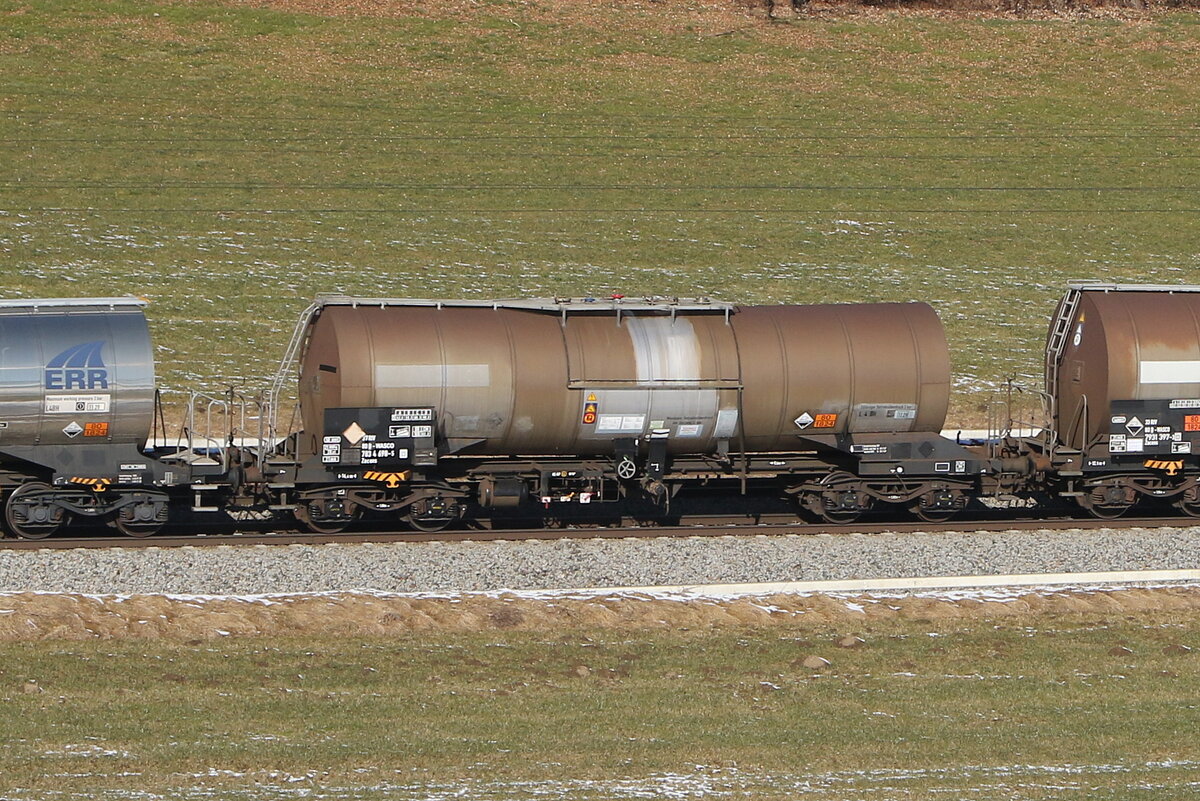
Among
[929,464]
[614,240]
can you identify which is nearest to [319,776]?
[929,464]

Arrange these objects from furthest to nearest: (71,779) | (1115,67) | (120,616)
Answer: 1. (1115,67)
2. (120,616)
3. (71,779)

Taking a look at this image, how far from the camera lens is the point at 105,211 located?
42500 millimetres

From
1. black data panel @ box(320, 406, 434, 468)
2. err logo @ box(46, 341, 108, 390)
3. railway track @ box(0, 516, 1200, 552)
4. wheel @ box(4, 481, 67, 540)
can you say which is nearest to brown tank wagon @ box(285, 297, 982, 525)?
black data panel @ box(320, 406, 434, 468)

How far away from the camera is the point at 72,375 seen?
21.4m

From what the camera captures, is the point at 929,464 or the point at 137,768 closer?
the point at 137,768

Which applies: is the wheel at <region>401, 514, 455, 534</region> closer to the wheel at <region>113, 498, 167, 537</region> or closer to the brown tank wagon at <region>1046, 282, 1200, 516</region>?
the wheel at <region>113, 498, 167, 537</region>

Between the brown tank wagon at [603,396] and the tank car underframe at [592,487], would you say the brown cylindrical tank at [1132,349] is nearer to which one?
the tank car underframe at [592,487]

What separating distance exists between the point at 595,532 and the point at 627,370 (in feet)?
8.75

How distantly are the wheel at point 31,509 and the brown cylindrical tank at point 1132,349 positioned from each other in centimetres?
1605

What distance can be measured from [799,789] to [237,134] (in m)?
38.7

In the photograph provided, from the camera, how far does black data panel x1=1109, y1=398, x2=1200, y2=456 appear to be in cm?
2381

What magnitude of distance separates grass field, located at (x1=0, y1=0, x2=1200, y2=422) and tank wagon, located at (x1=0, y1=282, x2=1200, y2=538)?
898 centimetres

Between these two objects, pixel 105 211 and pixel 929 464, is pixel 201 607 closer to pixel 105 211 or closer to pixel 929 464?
pixel 929 464

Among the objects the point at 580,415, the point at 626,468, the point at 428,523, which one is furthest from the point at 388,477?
the point at 626,468
